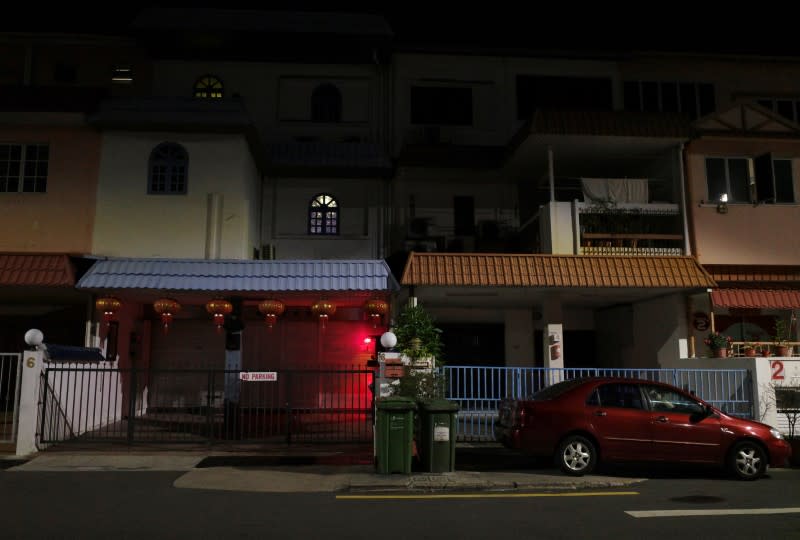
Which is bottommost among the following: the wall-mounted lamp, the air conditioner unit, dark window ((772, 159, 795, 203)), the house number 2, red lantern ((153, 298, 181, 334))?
the house number 2

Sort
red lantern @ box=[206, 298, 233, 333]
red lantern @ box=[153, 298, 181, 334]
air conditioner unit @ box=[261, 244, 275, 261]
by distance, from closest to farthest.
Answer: red lantern @ box=[153, 298, 181, 334] < red lantern @ box=[206, 298, 233, 333] < air conditioner unit @ box=[261, 244, 275, 261]

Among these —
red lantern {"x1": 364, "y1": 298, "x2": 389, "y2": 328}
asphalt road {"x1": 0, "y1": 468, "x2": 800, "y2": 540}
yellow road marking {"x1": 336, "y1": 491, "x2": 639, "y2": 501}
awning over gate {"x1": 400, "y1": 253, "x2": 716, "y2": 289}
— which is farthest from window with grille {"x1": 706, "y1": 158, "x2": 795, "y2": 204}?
yellow road marking {"x1": 336, "y1": 491, "x2": 639, "y2": 501}

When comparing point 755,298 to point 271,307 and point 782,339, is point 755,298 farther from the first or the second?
point 271,307

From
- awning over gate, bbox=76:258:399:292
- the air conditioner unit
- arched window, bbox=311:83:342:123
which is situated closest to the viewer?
awning over gate, bbox=76:258:399:292

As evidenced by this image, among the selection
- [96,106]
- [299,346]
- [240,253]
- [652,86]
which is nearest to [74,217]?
[96,106]

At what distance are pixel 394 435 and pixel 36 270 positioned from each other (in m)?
9.82

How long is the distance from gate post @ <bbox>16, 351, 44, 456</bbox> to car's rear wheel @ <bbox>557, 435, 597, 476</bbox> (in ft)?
32.3

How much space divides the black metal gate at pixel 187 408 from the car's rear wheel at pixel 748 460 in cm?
636

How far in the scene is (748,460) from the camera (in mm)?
10398

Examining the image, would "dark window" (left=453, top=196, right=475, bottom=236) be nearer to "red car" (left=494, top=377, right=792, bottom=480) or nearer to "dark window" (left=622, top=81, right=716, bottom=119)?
"dark window" (left=622, top=81, right=716, bottom=119)

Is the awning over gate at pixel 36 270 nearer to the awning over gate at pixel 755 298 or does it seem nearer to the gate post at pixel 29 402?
the gate post at pixel 29 402

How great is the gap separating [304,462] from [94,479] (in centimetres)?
351

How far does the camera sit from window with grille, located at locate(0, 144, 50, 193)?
16.5m

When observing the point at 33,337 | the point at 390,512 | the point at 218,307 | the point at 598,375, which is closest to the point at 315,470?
the point at 390,512
